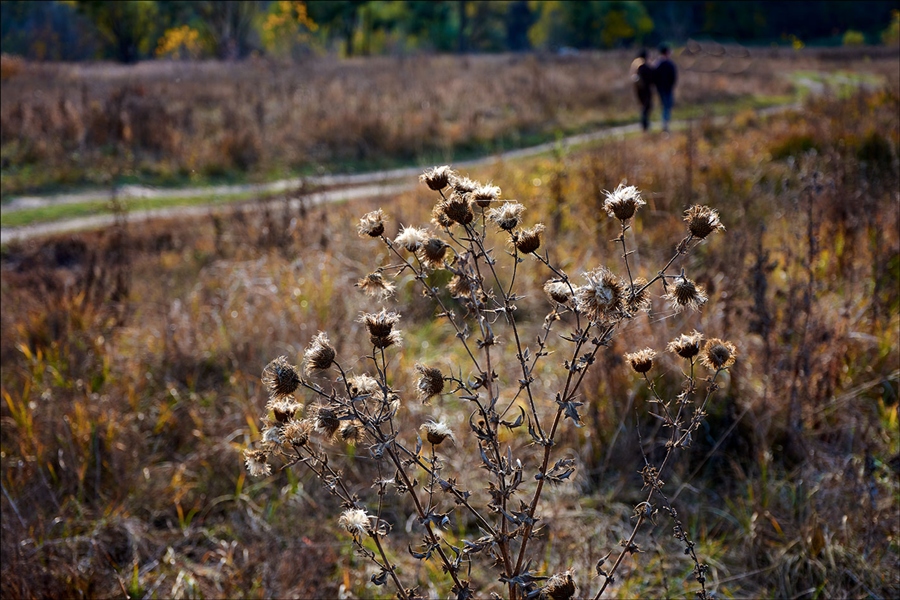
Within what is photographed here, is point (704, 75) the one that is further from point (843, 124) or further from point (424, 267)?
point (424, 267)

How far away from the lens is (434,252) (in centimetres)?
138

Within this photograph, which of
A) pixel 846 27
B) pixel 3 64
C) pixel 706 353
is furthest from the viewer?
pixel 846 27

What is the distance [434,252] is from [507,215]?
0.52 ft

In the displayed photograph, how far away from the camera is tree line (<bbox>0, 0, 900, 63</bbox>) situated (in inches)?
372

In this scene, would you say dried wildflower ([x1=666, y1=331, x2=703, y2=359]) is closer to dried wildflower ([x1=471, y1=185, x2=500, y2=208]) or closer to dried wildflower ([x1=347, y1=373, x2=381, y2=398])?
dried wildflower ([x1=471, y1=185, x2=500, y2=208])

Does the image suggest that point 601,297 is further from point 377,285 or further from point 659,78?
point 659,78

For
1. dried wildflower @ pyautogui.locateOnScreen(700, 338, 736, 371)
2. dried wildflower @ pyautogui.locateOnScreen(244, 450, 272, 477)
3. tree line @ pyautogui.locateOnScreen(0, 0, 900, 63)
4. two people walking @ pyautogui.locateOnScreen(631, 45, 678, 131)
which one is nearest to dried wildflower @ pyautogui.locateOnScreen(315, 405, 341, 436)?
dried wildflower @ pyautogui.locateOnScreen(244, 450, 272, 477)

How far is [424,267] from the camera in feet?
4.90

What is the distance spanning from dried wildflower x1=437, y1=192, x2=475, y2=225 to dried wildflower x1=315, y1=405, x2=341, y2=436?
1.47 ft

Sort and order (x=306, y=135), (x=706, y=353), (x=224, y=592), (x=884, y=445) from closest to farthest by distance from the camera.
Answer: (x=706, y=353), (x=224, y=592), (x=884, y=445), (x=306, y=135)

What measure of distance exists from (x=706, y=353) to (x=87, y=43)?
1191 cm

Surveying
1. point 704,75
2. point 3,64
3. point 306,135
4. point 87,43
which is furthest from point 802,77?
point 3,64

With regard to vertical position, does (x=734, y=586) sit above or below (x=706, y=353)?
below

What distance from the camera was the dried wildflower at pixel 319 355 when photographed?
1.33 m
